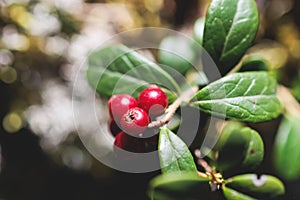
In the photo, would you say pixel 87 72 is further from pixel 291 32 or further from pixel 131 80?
pixel 291 32

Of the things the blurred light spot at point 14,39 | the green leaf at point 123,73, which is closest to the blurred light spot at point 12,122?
the blurred light spot at point 14,39

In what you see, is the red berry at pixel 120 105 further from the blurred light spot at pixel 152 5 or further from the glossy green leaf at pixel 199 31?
the blurred light spot at pixel 152 5

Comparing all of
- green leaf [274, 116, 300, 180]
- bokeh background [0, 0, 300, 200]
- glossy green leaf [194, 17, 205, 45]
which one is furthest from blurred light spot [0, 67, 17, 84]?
green leaf [274, 116, 300, 180]

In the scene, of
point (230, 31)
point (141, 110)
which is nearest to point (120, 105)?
point (141, 110)

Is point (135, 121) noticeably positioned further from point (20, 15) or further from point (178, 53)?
point (20, 15)

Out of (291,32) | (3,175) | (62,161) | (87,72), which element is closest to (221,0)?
(87,72)

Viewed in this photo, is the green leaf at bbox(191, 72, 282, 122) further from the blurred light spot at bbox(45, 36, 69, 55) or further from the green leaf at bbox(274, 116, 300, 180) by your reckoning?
the blurred light spot at bbox(45, 36, 69, 55)
